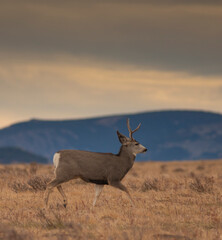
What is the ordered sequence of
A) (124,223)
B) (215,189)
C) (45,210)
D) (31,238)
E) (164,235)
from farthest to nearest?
(215,189), (45,210), (124,223), (164,235), (31,238)

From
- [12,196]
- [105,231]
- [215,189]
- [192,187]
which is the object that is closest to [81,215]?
[105,231]

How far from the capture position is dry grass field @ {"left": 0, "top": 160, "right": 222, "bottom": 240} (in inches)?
333

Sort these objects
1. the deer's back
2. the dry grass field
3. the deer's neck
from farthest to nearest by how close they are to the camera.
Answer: the deer's neck
the deer's back
the dry grass field

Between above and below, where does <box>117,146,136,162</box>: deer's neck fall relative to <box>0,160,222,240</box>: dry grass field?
above

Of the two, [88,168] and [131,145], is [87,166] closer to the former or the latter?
[88,168]

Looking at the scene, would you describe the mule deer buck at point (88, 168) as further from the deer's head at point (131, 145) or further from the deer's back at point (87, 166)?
the deer's head at point (131, 145)

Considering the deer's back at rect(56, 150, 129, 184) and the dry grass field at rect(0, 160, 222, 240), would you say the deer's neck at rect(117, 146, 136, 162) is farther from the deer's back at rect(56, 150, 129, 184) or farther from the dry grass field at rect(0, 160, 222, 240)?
the dry grass field at rect(0, 160, 222, 240)

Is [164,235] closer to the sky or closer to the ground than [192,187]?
closer to the ground

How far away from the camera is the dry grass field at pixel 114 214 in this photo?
8461 millimetres

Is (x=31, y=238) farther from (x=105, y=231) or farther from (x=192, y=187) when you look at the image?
(x=192, y=187)

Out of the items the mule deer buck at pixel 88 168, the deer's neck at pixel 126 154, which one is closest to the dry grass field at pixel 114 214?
the mule deer buck at pixel 88 168

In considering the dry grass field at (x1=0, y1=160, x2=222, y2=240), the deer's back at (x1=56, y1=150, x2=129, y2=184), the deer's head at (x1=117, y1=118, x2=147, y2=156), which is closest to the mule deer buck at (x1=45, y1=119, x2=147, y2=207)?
the deer's back at (x1=56, y1=150, x2=129, y2=184)

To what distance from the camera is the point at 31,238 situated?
7.82 m

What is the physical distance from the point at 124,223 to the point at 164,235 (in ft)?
4.70
